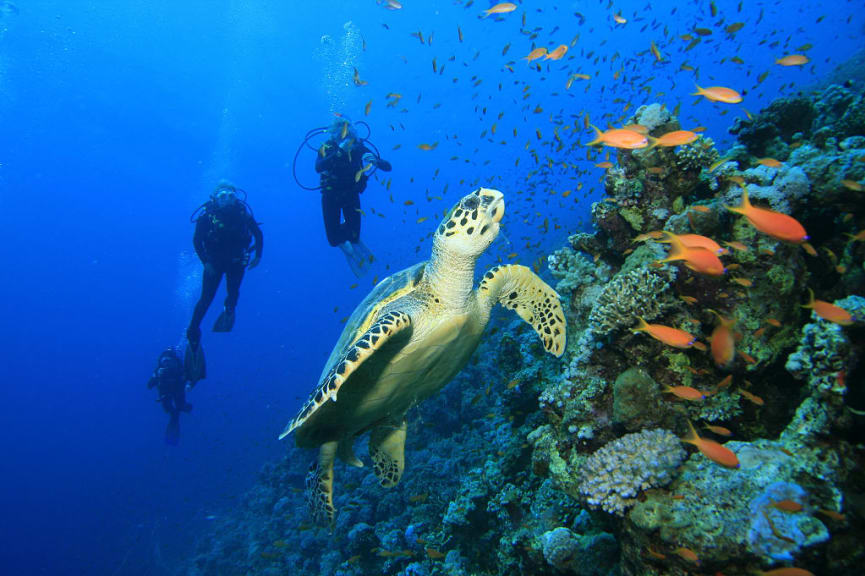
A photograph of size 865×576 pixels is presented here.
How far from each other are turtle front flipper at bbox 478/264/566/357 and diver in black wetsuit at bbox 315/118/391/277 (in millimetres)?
5942

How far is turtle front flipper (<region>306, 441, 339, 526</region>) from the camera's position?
428cm

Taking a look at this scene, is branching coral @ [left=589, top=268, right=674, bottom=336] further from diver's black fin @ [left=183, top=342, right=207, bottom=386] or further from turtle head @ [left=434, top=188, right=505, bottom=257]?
diver's black fin @ [left=183, top=342, right=207, bottom=386]

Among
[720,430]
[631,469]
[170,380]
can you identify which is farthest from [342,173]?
[170,380]

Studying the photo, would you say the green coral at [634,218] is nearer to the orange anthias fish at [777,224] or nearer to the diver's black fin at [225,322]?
the orange anthias fish at [777,224]

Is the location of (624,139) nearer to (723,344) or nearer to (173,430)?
(723,344)

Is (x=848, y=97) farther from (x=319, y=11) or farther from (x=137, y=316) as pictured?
(x=137, y=316)

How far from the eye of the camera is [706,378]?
8.56 ft

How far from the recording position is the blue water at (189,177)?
51156 mm

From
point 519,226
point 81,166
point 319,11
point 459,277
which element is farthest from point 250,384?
point 319,11

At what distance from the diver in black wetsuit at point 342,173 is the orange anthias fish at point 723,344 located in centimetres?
786

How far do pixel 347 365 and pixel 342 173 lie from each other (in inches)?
311

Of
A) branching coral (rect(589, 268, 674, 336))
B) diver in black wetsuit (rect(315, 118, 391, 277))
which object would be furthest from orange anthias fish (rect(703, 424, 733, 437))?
diver in black wetsuit (rect(315, 118, 391, 277))

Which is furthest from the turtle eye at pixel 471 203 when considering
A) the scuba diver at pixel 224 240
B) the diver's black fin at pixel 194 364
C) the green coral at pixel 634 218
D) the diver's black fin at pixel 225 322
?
the diver's black fin at pixel 194 364

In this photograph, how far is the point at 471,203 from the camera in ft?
10.9
